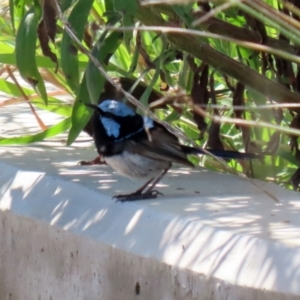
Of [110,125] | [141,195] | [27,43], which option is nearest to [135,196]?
[141,195]

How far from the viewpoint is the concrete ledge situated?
7.69 feet

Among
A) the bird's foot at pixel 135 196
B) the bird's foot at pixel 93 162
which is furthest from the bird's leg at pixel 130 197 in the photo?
the bird's foot at pixel 93 162

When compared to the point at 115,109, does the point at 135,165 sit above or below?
below

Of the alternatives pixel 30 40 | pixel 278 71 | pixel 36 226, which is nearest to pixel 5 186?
pixel 36 226

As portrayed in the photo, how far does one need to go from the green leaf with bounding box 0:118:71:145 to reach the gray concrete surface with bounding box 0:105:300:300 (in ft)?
0.85

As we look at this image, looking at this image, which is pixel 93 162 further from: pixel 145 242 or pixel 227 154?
pixel 145 242

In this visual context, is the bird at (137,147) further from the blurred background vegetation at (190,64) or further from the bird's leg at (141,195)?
the blurred background vegetation at (190,64)

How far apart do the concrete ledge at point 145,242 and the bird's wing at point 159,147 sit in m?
0.15

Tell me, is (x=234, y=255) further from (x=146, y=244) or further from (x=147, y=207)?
(x=147, y=207)

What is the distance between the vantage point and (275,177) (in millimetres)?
3863

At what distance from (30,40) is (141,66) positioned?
3.69 ft

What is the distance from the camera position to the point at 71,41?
132 inches

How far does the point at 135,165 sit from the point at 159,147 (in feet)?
0.45

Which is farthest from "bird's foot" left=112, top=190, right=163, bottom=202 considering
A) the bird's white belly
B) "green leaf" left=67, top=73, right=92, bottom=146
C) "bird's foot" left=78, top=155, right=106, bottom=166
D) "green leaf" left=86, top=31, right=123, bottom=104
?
"bird's foot" left=78, top=155, right=106, bottom=166
